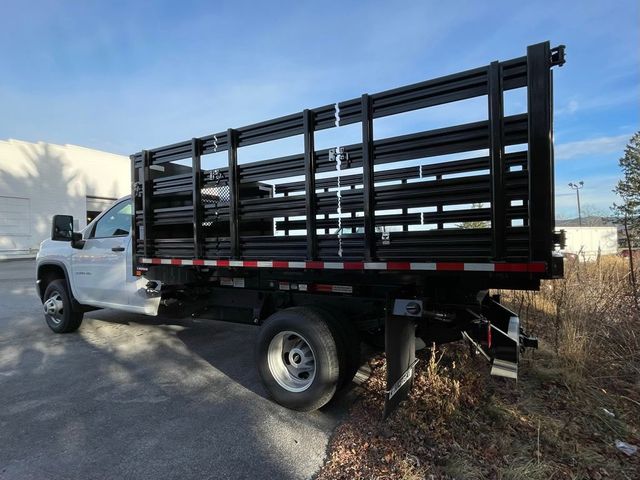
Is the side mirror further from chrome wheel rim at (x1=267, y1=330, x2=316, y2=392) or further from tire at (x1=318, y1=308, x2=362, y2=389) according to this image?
tire at (x1=318, y1=308, x2=362, y2=389)

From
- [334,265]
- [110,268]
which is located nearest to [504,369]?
[334,265]

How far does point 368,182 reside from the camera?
11.4 feet

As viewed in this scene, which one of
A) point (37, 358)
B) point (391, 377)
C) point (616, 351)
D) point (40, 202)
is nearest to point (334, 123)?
point (391, 377)

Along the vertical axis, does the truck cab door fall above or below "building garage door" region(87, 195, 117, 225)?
below

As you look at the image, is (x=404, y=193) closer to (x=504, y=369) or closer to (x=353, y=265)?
(x=353, y=265)

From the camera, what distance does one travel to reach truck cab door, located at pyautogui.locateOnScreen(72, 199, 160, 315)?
5.78m

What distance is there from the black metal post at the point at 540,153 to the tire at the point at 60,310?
671 cm

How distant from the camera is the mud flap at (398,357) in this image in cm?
344

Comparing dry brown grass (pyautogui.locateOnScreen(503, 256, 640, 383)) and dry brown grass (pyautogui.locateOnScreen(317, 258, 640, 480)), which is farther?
dry brown grass (pyautogui.locateOnScreen(503, 256, 640, 383))

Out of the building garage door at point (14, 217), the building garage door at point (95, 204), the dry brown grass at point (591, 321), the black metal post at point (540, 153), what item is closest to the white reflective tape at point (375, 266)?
the black metal post at point (540, 153)

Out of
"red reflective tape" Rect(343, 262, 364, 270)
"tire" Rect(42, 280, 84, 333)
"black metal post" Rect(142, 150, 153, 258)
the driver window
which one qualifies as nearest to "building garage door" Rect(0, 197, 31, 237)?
"tire" Rect(42, 280, 84, 333)

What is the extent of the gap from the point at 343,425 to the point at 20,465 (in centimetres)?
242

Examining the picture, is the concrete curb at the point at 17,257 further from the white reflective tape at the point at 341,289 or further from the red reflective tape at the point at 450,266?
the red reflective tape at the point at 450,266

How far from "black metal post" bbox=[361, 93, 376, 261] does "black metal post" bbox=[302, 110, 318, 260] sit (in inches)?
21.1
